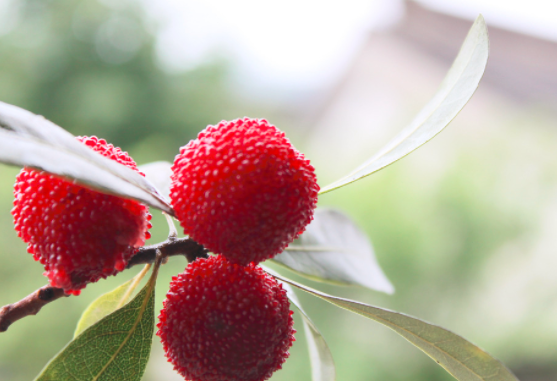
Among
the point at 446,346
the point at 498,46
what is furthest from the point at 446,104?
the point at 498,46

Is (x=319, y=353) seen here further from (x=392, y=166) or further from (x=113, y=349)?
(x=392, y=166)

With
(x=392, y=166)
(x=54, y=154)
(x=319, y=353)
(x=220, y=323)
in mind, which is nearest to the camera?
(x=54, y=154)

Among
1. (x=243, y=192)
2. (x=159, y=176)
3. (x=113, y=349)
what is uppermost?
(x=159, y=176)

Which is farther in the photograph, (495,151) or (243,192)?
(495,151)

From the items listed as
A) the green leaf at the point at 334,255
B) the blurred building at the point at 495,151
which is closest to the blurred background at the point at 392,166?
the blurred building at the point at 495,151

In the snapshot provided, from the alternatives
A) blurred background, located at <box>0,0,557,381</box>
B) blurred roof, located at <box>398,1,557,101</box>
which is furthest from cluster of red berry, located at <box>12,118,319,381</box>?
blurred roof, located at <box>398,1,557,101</box>

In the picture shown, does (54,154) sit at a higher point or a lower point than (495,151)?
lower

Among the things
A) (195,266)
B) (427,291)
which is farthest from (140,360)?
(427,291)

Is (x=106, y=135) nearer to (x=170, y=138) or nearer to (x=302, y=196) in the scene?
(x=170, y=138)
